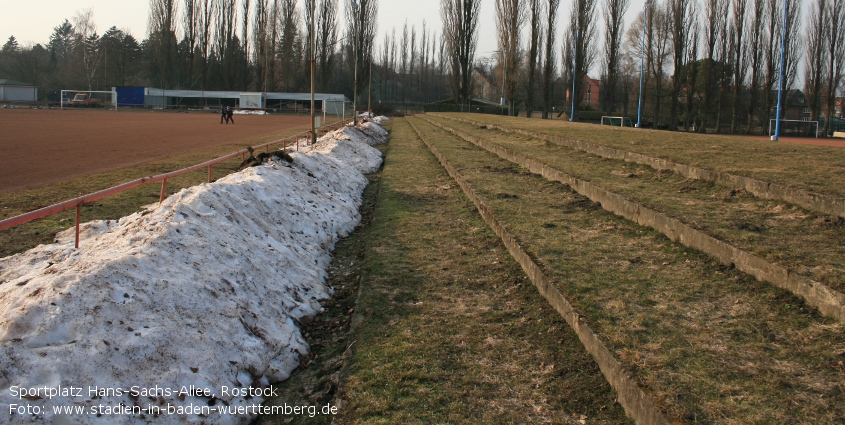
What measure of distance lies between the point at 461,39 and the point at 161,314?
6012cm

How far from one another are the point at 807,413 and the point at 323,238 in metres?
5.85

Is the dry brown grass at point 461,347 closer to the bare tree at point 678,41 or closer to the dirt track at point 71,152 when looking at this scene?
the dirt track at point 71,152

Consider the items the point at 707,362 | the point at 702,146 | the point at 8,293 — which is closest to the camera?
the point at 707,362

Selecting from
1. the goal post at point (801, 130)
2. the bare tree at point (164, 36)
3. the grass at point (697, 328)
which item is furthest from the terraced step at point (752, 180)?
the bare tree at point (164, 36)

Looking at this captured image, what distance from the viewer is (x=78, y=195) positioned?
9828 mm

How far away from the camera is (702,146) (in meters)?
13.4

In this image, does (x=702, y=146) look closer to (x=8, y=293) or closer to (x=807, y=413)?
(x=807, y=413)

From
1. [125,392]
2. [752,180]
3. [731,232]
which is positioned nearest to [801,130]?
Result: [752,180]

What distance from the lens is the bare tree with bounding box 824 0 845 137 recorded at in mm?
45406

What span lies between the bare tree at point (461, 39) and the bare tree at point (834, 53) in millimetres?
30814

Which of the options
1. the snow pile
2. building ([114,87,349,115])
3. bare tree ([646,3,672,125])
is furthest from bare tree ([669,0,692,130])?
the snow pile

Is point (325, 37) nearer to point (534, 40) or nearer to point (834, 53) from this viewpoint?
point (534, 40)

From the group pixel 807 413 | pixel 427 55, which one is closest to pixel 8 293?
pixel 807 413

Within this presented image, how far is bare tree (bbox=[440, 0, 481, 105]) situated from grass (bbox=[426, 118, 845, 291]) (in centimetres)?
5254
